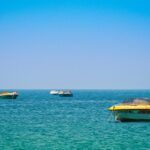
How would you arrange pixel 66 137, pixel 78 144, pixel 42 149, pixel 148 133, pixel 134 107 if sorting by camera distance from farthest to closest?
pixel 134 107
pixel 148 133
pixel 66 137
pixel 78 144
pixel 42 149

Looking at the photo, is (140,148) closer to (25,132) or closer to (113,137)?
(113,137)

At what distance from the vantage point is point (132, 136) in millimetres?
41031

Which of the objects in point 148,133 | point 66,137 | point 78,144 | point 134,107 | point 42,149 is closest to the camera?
point 42,149

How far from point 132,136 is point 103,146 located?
6.82 meters

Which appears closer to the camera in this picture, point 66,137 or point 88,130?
point 66,137

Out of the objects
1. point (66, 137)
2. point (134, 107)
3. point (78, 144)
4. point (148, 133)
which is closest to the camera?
point (78, 144)

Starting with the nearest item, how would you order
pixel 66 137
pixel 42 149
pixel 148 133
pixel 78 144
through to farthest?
pixel 42 149 → pixel 78 144 → pixel 66 137 → pixel 148 133

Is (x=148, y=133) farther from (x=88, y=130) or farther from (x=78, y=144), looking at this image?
(x=78, y=144)

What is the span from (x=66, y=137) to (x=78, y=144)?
4183 millimetres

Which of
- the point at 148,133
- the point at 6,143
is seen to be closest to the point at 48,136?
the point at 6,143

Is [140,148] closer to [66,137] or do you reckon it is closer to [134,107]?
[66,137]

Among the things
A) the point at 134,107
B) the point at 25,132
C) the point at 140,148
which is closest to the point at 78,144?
Result: the point at 140,148

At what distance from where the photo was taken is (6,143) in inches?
1436

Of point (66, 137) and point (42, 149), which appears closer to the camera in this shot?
point (42, 149)
